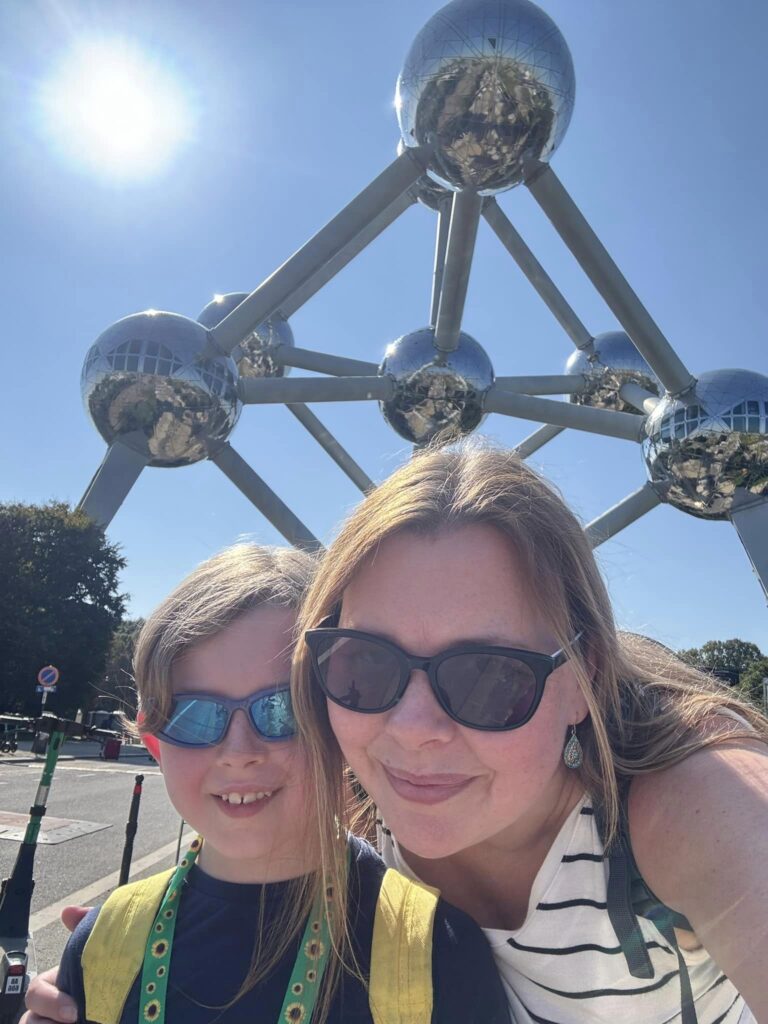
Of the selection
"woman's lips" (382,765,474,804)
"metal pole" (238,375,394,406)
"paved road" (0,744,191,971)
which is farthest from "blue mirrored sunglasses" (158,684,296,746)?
"metal pole" (238,375,394,406)

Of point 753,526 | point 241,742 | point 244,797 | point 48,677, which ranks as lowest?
point 244,797

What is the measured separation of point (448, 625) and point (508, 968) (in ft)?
2.55

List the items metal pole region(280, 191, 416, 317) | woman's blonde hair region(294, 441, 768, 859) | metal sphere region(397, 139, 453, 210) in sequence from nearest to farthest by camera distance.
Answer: woman's blonde hair region(294, 441, 768, 859), metal pole region(280, 191, 416, 317), metal sphere region(397, 139, 453, 210)

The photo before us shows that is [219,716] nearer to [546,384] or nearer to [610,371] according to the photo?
[546,384]

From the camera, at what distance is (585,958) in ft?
4.60

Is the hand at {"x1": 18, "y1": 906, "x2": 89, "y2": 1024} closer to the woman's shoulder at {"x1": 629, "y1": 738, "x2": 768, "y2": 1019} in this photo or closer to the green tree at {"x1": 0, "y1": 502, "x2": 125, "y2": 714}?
the woman's shoulder at {"x1": 629, "y1": 738, "x2": 768, "y2": 1019}

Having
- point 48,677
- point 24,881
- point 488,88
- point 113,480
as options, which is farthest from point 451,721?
point 48,677

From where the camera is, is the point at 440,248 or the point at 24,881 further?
the point at 440,248

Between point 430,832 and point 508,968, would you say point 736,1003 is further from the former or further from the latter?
point 430,832

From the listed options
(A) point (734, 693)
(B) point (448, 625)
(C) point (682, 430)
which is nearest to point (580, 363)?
(C) point (682, 430)

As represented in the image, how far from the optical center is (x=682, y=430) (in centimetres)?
789

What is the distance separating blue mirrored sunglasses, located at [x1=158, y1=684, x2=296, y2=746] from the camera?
5.18ft

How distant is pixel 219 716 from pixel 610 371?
37.1ft

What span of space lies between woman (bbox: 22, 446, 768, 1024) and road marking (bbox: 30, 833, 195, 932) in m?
4.55
